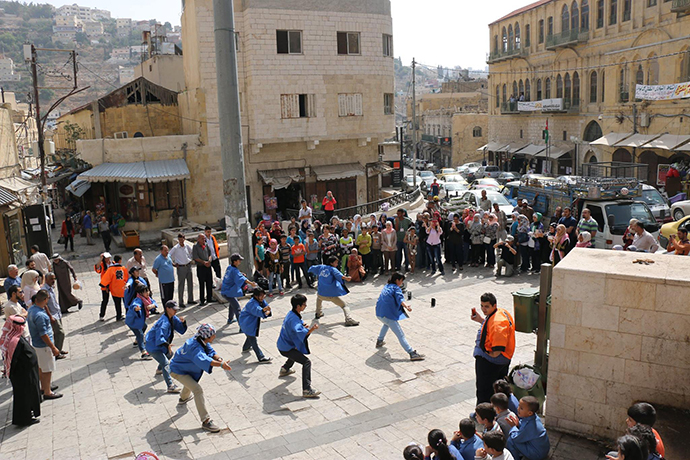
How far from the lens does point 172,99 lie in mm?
29266

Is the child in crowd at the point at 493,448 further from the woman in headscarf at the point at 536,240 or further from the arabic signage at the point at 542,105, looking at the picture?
the arabic signage at the point at 542,105

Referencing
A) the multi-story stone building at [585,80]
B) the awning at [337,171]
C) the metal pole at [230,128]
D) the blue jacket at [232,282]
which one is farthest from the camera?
the multi-story stone building at [585,80]

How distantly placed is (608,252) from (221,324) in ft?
26.6

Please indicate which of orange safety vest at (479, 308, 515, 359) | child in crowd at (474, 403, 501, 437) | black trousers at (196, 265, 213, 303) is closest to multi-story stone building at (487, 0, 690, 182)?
black trousers at (196, 265, 213, 303)

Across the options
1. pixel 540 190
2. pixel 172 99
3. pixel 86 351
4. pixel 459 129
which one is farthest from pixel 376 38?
pixel 459 129

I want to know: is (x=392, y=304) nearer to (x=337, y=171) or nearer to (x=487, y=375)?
(x=487, y=375)

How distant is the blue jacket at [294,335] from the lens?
8820mm

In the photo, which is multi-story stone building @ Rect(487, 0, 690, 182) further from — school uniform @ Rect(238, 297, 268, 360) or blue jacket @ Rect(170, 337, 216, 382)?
blue jacket @ Rect(170, 337, 216, 382)

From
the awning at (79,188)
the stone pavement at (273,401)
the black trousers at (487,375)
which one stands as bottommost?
the stone pavement at (273,401)

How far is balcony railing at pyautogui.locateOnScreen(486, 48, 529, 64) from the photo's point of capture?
4853 centimetres

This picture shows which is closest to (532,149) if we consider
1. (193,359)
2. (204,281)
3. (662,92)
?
(662,92)

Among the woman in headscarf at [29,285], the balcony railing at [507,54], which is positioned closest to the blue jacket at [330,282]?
the woman in headscarf at [29,285]

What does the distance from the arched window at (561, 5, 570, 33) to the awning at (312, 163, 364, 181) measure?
22868 mm

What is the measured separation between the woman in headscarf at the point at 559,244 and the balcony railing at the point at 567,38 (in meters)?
31.5
